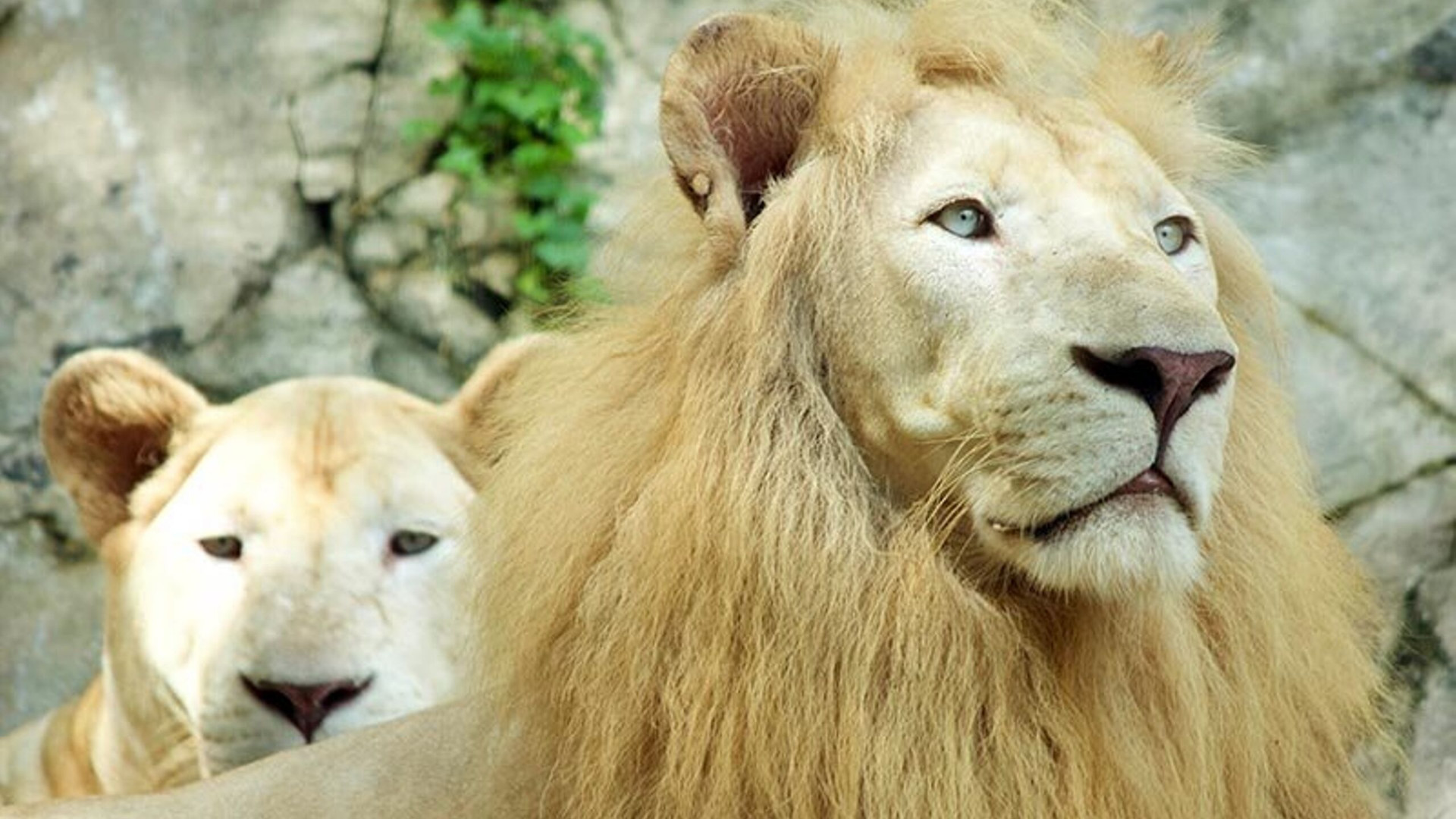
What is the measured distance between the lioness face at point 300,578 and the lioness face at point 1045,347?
116 cm

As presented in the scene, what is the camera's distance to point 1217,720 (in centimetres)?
272

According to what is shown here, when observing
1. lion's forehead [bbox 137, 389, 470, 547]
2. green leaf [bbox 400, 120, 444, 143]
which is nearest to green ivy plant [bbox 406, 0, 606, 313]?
green leaf [bbox 400, 120, 444, 143]

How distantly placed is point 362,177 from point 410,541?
6.84ft

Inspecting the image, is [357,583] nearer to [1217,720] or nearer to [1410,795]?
[1217,720]

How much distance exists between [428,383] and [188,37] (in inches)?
44.4

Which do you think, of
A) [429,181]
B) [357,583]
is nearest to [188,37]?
[429,181]

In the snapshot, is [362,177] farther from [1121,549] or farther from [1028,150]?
[1121,549]

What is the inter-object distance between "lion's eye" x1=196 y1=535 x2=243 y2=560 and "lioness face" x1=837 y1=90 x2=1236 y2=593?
5.30ft

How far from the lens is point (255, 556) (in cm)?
388

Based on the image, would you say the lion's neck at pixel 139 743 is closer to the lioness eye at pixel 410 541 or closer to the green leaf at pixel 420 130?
the lioness eye at pixel 410 541

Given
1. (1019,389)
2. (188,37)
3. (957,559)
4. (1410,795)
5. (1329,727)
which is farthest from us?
(188,37)

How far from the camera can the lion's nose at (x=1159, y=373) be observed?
241 cm

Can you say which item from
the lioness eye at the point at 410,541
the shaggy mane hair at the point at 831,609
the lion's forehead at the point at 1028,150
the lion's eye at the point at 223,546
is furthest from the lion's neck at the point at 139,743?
the lion's forehead at the point at 1028,150

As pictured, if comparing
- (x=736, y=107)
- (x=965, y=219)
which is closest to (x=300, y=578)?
(x=736, y=107)
